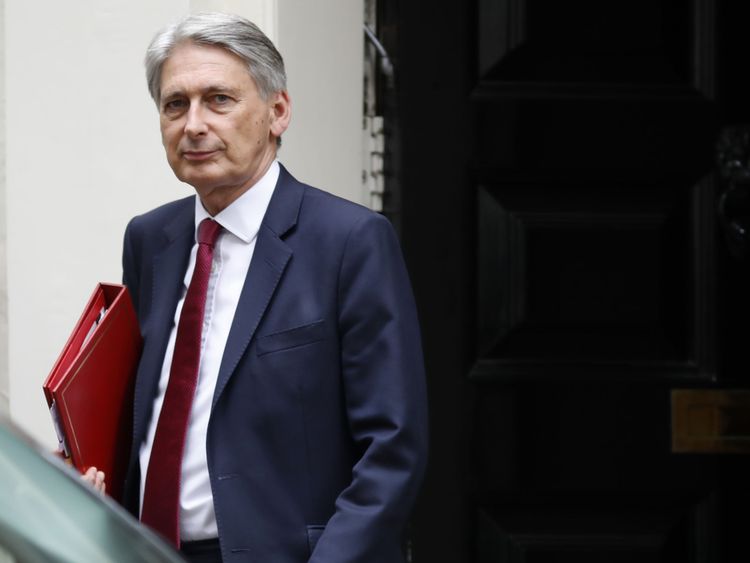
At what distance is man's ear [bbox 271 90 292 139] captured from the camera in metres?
2.67

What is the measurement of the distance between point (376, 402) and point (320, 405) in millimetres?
98

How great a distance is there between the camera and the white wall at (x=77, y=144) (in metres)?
3.56

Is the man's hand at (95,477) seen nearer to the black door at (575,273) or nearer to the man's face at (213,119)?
the man's face at (213,119)

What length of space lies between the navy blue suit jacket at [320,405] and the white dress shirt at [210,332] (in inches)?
1.5

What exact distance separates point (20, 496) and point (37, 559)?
0.05 meters

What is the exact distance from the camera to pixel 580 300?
369 centimetres

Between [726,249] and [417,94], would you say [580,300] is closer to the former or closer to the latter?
[726,249]

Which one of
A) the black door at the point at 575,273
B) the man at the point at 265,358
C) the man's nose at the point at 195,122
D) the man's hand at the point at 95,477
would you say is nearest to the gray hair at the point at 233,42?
the man at the point at 265,358

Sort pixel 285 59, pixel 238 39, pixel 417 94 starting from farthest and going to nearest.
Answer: pixel 417 94
pixel 285 59
pixel 238 39

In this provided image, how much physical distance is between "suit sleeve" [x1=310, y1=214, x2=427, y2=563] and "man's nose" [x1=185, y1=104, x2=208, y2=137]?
31 centimetres

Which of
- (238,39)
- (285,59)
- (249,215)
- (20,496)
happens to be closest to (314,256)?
(249,215)

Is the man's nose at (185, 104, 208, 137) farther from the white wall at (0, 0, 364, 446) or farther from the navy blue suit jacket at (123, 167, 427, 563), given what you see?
the white wall at (0, 0, 364, 446)

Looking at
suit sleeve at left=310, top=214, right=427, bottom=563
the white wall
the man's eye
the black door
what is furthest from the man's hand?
the black door

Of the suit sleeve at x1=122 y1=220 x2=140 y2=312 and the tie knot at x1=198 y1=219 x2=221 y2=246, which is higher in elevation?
the tie knot at x1=198 y1=219 x2=221 y2=246
